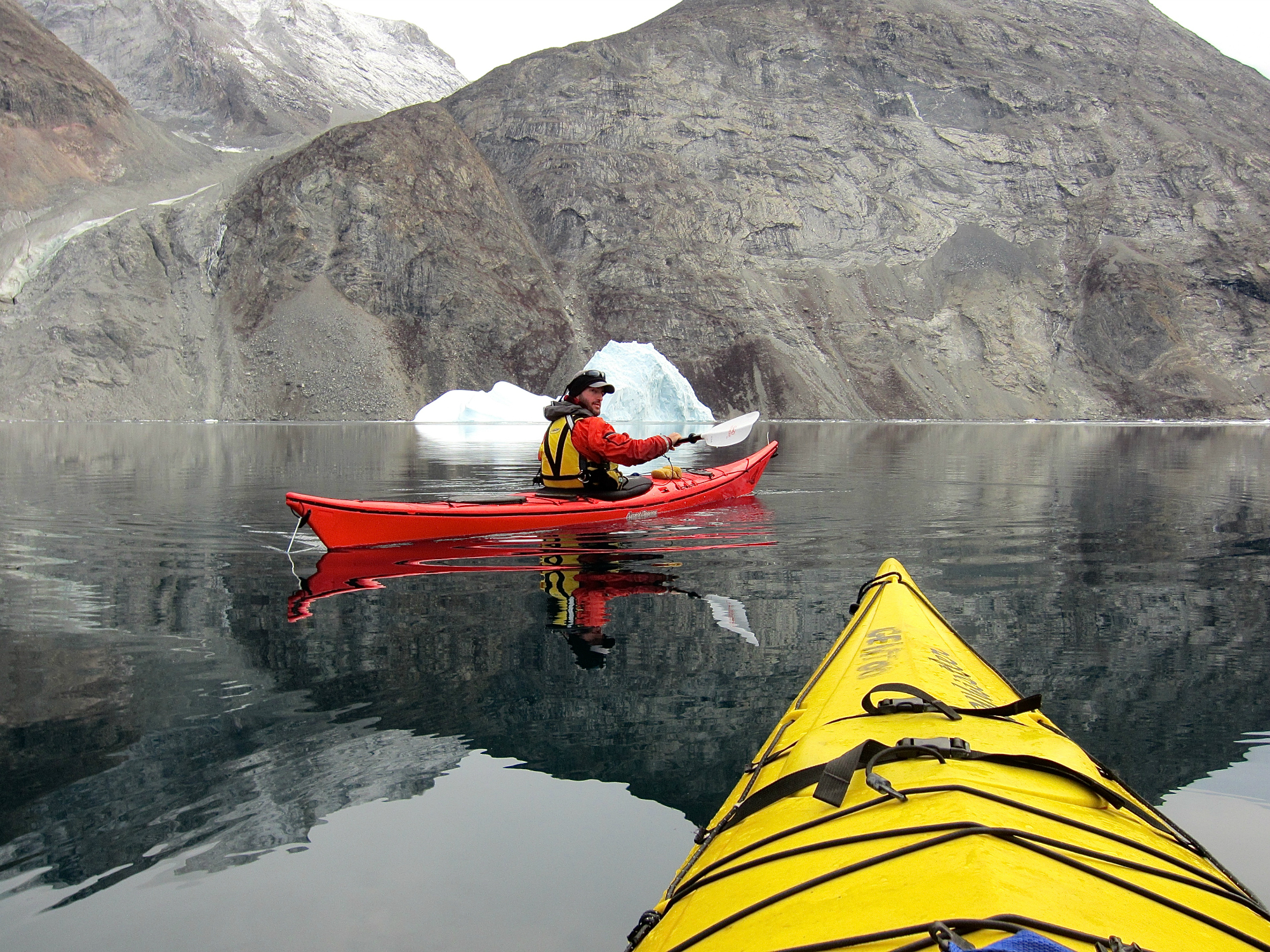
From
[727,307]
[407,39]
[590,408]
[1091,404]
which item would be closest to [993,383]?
[1091,404]

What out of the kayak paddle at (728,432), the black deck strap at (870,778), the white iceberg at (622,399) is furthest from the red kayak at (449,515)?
the white iceberg at (622,399)

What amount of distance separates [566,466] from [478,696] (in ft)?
16.1

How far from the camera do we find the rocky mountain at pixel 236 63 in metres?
89.9

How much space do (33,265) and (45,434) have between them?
2972 centimetres

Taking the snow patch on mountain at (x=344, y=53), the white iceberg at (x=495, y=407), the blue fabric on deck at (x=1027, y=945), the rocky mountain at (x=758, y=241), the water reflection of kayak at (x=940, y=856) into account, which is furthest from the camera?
the snow patch on mountain at (x=344, y=53)

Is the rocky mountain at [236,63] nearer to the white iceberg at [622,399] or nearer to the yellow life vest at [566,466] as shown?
the white iceberg at [622,399]

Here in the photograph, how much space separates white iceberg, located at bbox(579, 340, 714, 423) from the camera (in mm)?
44656

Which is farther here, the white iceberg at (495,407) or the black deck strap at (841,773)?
the white iceberg at (495,407)

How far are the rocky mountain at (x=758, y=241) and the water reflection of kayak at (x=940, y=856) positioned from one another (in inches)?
2145

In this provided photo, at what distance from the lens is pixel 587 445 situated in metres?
8.86

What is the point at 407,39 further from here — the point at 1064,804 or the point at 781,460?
the point at 1064,804

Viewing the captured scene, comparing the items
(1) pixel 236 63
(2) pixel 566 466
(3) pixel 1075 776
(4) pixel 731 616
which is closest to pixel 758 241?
(1) pixel 236 63

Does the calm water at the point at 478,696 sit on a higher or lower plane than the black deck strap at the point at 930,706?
lower

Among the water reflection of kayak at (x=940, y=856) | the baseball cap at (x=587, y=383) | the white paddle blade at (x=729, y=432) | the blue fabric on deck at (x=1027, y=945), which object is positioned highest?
the baseball cap at (x=587, y=383)
